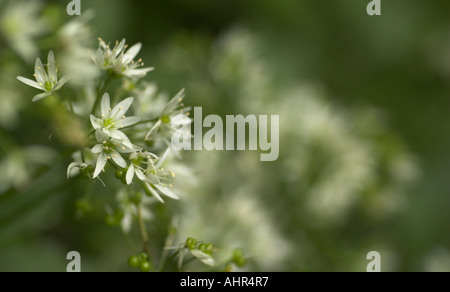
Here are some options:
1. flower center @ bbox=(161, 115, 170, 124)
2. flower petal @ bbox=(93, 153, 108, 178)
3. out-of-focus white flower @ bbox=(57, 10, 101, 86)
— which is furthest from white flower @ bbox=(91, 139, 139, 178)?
out-of-focus white flower @ bbox=(57, 10, 101, 86)

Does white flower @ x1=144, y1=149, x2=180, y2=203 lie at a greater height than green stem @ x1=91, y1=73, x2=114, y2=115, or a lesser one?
lesser

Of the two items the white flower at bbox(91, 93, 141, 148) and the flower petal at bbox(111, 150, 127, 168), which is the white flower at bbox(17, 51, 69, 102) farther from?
the flower petal at bbox(111, 150, 127, 168)

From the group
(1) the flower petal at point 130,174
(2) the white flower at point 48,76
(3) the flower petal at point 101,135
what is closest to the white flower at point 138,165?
(1) the flower petal at point 130,174

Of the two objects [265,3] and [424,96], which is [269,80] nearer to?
[265,3]

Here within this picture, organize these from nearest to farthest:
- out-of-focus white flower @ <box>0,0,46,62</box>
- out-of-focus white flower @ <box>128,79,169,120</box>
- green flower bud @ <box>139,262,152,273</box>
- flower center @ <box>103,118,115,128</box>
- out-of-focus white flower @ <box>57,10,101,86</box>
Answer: flower center @ <box>103,118,115,128</box> → green flower bud @ <box>139,262,152,273</box> → out-of-focus white flower @ <box>128,79,169,120</box> → out-of-focus white flower @ <box>57,10,101,86</box> → out-of-focus white flower @ <box>0,0,46,62</box>

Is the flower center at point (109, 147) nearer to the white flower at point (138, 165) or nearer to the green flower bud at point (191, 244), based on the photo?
the white flower at point (138, 165)

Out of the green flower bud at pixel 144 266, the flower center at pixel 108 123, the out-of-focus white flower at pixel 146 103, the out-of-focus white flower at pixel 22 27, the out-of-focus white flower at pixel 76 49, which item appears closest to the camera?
the flower center at pixel 108 123
